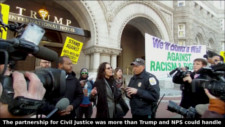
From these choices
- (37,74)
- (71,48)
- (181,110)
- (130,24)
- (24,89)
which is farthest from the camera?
(130,24)

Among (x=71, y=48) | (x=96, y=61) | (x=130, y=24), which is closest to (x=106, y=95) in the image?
(x=71, y=48)

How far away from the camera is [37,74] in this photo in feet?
3.42

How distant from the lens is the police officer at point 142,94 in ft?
8.46

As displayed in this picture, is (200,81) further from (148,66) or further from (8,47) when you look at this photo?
(148,66)

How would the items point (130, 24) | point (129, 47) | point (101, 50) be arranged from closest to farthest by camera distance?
point (101, 50), point (130, 24), point (129, 47)

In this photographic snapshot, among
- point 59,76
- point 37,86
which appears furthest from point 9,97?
point 59,76

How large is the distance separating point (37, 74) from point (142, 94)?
1.89 m

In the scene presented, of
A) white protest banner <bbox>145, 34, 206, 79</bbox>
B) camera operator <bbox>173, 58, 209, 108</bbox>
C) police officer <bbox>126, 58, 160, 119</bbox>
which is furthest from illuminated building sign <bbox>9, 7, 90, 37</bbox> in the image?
camera operator <bbox>173, 58, 209, 108</bbox>

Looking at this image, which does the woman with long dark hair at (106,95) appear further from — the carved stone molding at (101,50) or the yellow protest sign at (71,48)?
the carved stone molding at (101,50)

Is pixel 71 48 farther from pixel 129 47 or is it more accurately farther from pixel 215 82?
pixel 129 47

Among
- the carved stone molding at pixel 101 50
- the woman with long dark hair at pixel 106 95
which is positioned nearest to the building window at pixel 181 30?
the carved stone molding at pixel 101 50

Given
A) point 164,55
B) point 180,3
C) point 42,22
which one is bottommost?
point 164,55

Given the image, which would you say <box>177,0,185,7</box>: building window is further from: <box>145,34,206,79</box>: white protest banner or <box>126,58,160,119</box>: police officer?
<box>126,58,160,119</box>: police officer

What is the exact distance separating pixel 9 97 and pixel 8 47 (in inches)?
12.4
